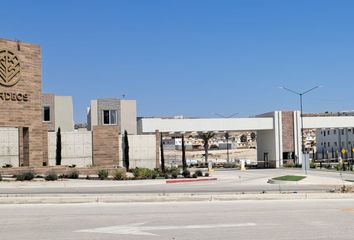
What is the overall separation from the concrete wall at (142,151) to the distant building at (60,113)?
9.48m

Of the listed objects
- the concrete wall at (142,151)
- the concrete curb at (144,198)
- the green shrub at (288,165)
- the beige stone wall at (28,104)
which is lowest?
the green shrub at (288,165)

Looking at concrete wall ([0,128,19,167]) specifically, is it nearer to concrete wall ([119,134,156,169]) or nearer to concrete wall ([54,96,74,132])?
concrete wall ([119,134,156,169])

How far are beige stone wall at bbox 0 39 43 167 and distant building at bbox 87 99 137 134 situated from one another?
20118mm

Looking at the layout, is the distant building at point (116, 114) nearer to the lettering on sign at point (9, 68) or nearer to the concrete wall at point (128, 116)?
the concrete wall at point (128, 116)

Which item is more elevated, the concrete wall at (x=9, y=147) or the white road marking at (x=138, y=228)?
the concrete wall at (x=9, y=147)

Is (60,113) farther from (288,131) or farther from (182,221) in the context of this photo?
(182,221)

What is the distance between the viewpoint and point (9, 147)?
44.7 metres

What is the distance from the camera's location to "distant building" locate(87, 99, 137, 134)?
5850 centimetres

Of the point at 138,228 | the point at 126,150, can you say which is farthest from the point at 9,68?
the point at 138,228

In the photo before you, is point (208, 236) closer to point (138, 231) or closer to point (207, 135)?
point (138, 231)

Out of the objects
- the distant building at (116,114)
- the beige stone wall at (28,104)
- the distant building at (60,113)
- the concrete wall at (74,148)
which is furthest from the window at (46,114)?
the beige stone wall at (28,104)

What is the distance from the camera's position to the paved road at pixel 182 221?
11.3m

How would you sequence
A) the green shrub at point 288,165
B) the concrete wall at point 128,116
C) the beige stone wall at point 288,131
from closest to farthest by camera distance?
the concrete wall at point 128,116, the green shrub at point 288,165, the beige stone wall at point 288,131

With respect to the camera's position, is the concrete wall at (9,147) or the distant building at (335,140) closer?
the concrete wall at (9,147)
